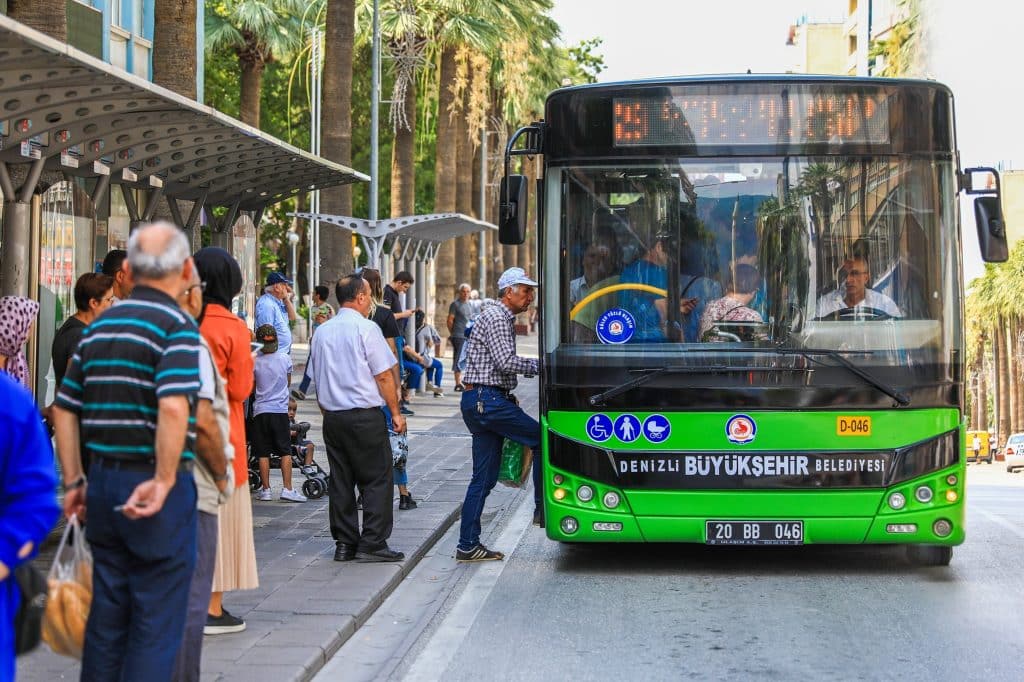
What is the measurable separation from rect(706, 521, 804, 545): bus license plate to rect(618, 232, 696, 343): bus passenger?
1166mm

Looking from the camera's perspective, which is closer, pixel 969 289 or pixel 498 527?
pixel 498 527

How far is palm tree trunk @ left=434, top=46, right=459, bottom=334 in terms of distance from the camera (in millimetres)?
37969

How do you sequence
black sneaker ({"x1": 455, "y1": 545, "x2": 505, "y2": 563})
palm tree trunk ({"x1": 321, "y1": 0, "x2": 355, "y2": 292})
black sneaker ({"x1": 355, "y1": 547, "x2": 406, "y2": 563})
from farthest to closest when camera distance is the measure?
palm tree trunk ({"x1": 321, "y1": 0, "x2": 355, "y2": 292}) → black sneaker ({"x1": 455, "y1": 545, "x2": 505, "y2": 563}) → black sneaker ({"x1": 355, "y1": 547, "x2": 406, "y2": 563})

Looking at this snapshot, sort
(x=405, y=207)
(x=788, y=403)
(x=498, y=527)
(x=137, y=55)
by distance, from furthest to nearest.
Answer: (x=405, y=207) < (x=137, y=55) < (x=498, y=527) < (x=788, y=403)

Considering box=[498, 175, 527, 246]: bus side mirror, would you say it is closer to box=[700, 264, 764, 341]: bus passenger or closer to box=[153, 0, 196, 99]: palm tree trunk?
box=[700, 264, 764, 341]: bus passenger

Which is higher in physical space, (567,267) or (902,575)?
(567,267)

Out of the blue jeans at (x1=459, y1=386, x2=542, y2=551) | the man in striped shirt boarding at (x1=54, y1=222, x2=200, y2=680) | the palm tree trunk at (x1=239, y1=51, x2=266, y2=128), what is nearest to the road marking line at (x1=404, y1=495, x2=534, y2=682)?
the blue jeans at (x1=459, y1=386, x2=542, y2=551)

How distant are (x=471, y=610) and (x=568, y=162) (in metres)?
2.75

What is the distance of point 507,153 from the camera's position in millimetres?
9328

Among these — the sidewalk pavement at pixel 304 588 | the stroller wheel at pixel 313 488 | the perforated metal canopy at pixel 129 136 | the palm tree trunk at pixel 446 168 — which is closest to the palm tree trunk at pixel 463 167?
the palm tree trunk at pixel 446 168

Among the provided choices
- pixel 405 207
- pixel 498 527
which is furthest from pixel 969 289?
pixel 498 527

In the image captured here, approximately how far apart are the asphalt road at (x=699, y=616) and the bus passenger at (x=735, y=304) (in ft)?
5.07

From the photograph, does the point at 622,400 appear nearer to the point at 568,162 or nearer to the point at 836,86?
the point at 568,162

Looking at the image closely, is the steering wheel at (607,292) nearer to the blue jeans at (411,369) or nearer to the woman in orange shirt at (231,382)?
the woman in orange shirt at (231,382)
